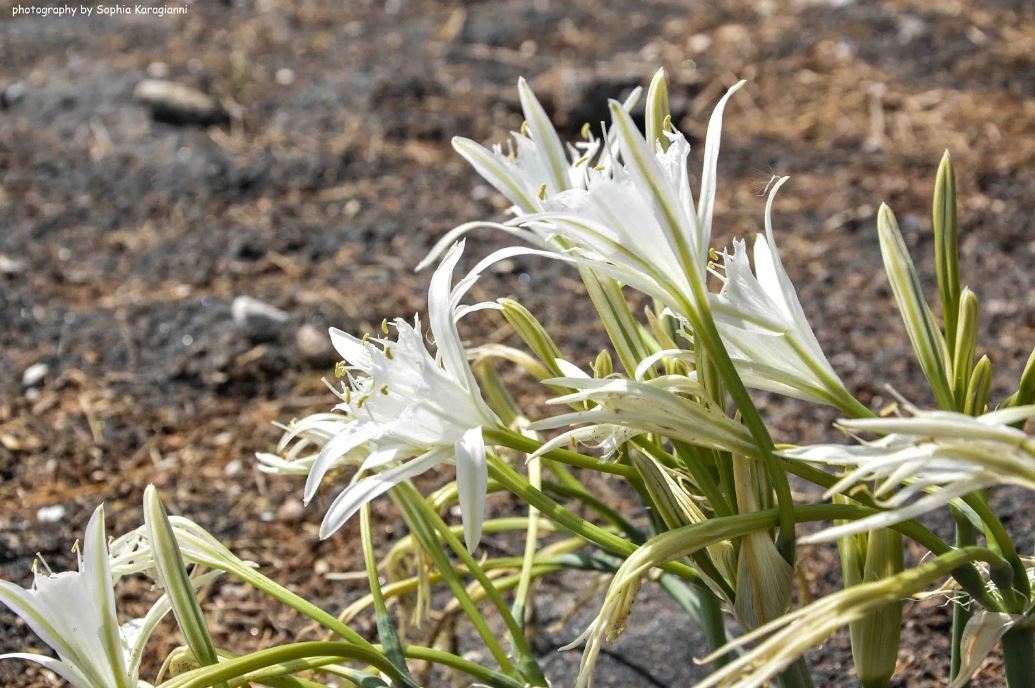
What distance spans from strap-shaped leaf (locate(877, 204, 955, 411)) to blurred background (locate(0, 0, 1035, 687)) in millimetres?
733

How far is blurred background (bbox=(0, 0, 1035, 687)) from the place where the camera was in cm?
216

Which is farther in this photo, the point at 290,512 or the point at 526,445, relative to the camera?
the point at 290,512

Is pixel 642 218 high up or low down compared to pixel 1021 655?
up

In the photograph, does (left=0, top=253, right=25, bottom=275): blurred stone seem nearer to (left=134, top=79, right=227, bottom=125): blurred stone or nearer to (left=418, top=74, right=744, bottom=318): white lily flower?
(left=134, top=79, right=227, bottom=125): blurred stone

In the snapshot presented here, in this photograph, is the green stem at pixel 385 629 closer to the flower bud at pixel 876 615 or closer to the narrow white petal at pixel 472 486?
the narrow white petal at pixel 472 486

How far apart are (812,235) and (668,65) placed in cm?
123

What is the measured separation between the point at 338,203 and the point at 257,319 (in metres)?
0.74

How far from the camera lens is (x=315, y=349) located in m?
2.59

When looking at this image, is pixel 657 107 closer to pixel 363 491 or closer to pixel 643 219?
pixel 643 219

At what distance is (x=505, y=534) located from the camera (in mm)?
2135

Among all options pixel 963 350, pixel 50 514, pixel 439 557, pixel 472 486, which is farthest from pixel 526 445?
pixel 50 514

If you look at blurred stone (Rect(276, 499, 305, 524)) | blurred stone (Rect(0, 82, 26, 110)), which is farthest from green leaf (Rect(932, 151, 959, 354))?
blurred stone (Rect(0, 82, 26, 110))

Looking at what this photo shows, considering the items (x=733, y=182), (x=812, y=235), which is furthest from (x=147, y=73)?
(x=812, y=235)

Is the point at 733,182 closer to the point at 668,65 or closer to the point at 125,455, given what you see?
the point at 668,65
